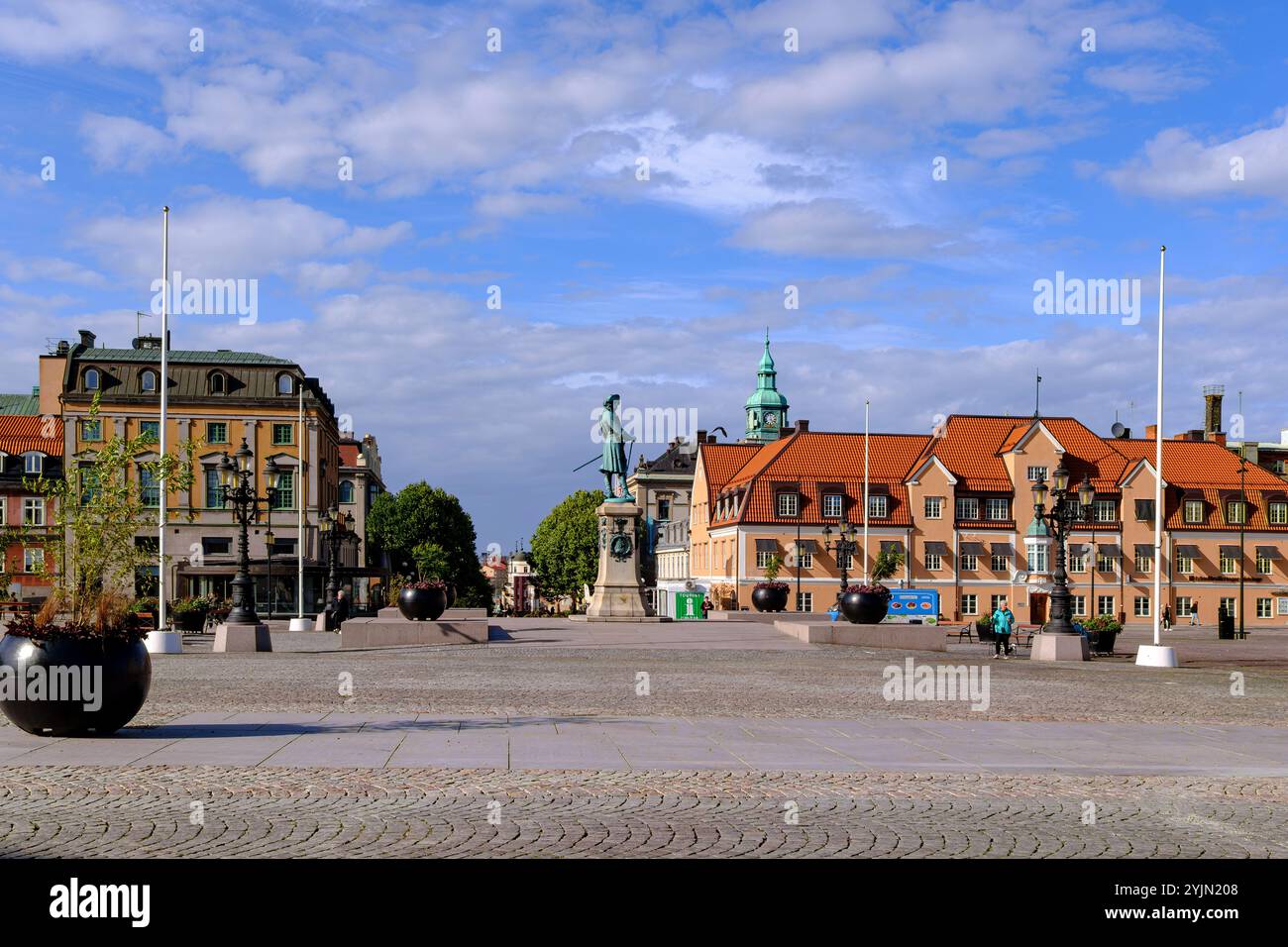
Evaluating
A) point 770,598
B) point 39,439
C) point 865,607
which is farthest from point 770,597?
point 39,439

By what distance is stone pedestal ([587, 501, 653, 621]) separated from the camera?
53.1 metres

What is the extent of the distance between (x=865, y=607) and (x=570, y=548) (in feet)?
310

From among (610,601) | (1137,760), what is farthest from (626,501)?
(1137,760)

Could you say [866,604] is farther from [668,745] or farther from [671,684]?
[668,745]

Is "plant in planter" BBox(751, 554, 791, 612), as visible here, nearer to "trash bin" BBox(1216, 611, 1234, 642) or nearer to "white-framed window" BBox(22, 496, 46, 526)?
"trash bin" BBox(1216, 611, 1234, 642)

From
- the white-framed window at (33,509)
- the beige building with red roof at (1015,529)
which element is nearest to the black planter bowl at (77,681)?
the beige building with red roof at (1015,529)

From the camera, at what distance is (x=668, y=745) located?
14.1 m

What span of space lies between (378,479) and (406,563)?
24.6m

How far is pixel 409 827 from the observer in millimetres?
9250

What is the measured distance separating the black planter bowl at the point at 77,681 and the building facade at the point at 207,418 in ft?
215

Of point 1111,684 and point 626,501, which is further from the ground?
point 626,501

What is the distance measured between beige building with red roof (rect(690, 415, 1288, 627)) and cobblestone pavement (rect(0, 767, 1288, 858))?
241 ft
